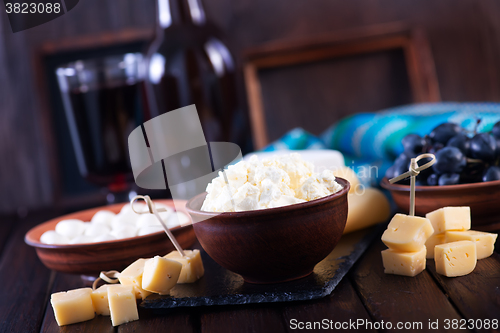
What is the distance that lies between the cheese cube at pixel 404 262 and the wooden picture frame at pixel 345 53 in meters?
1.06

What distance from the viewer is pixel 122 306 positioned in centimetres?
63

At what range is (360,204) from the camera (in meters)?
0.90

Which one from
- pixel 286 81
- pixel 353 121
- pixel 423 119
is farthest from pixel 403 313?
pixel 286 81

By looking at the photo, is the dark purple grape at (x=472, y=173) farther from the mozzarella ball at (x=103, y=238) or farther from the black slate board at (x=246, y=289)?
the mozzarella ball at (x=103, y=238)

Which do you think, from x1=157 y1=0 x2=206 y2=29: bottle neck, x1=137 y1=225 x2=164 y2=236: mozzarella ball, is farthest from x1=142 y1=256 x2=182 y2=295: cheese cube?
x1=157 y1=0 x2=206 y2=29: bottle neck

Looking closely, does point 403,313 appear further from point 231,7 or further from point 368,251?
point 231,7

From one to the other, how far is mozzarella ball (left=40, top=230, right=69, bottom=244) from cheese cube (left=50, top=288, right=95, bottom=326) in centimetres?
19

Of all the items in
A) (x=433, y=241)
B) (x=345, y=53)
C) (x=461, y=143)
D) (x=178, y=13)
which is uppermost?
(x=178, y=13)

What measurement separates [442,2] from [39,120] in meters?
1.43

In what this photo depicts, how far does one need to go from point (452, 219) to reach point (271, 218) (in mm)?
287

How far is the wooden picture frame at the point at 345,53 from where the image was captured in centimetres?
170

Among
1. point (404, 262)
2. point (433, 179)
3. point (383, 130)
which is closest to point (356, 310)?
point (404, 262)

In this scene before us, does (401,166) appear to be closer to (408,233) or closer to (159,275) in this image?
(408,233)

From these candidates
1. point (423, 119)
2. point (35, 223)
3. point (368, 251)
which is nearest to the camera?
point (368, 251)
